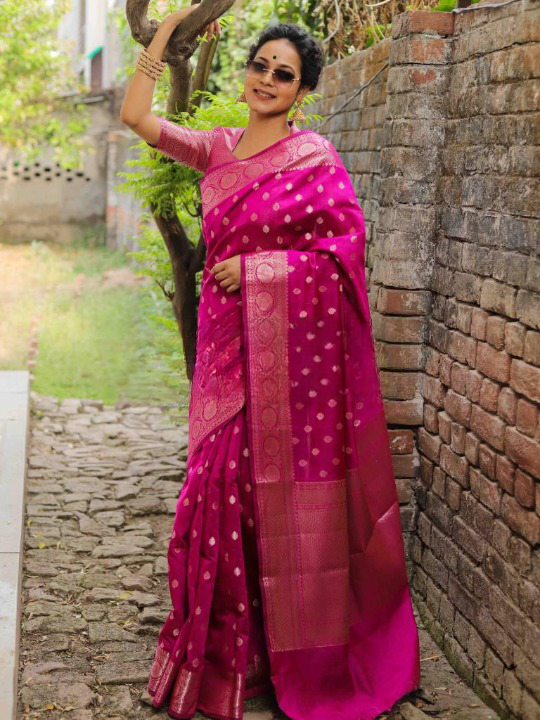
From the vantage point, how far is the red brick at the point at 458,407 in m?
A: 3.96

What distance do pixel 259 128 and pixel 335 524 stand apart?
142cm

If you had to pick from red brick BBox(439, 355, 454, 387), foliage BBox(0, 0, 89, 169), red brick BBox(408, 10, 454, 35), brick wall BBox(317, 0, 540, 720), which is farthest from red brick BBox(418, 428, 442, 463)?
foliage BBox(0, 0, 89, 169)

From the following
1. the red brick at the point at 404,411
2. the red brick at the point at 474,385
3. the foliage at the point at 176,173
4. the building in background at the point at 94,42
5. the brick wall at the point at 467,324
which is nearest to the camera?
the brick wall at the point at 467,324

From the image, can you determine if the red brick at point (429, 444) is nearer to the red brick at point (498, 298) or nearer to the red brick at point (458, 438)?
the red brick at point (458, 438)

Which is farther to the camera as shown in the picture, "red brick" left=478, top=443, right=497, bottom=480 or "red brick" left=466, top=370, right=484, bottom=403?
"red brick" left=466, top=370, right=484, bottom=403

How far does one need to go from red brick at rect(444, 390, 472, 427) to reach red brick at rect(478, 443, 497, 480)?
187mm

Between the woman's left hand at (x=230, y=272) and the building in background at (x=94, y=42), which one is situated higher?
the building in background at (x=94, y=42)

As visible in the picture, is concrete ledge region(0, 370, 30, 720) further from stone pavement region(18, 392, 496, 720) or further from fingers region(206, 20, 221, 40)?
fingers region(206, 20, 221, 40)

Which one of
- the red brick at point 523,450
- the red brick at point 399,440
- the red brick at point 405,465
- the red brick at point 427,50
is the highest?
the red brick at point 427,50

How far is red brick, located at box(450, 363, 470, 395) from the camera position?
3980 mm

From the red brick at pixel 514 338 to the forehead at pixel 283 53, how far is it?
3.77 feet

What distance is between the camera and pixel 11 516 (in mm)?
5262

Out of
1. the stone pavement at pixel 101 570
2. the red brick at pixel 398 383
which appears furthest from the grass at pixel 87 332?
the red brick at pixel 398 383

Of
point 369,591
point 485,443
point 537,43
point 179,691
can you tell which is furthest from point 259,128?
point 179,691
